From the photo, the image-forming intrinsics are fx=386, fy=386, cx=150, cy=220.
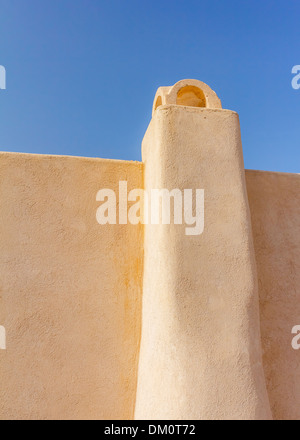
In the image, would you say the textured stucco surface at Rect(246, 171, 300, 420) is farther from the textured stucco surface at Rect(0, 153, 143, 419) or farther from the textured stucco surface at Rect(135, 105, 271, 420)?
the textured stucco surface at Rect(0, 153, 143, 419)

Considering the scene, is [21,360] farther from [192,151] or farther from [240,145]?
[240,145]

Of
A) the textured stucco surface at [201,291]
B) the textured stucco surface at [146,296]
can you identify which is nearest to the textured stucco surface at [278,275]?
the textured stucco surface at [146,296]

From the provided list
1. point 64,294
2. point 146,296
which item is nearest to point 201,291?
point 146,296

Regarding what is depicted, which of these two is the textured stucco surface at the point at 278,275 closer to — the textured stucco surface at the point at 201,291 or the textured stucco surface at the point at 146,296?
the textured stucco surface at the point at 146,296

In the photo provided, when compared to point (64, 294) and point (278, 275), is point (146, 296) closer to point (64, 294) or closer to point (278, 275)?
point (64, 294)

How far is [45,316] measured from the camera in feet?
10.5

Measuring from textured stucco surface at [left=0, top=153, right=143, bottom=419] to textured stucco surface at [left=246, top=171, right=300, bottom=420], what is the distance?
1217mm

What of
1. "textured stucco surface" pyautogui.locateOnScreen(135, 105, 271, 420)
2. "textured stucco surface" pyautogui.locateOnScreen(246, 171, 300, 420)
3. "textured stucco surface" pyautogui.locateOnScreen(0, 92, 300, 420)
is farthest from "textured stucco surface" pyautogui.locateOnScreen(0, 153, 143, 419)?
"textured stucco surface" pyautogui.locateOnScreen(246, 171, 300, 420)

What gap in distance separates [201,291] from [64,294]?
45.8 inches

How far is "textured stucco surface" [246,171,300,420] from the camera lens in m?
3.45

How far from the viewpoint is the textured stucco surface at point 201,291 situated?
278 cm
